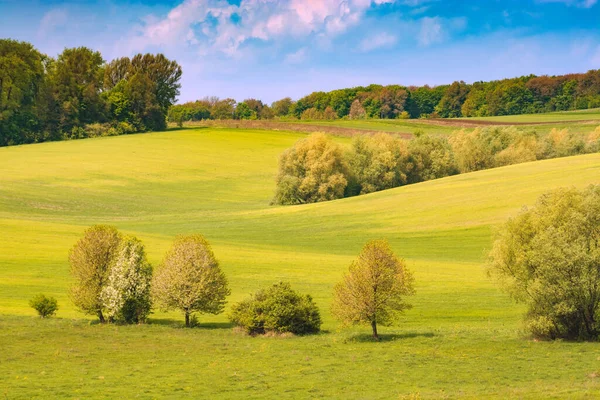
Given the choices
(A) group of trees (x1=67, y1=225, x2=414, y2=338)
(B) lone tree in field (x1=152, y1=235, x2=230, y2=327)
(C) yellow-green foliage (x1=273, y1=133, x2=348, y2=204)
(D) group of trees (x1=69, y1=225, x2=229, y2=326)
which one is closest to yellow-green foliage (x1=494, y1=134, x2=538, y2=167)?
(C) yellow-green foliage (x1=273, y1=133, x2=348, y2=204)

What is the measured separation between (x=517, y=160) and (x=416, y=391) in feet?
281

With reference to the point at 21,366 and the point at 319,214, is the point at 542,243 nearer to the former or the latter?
the point at 21,366

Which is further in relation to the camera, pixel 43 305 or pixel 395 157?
pixel 395 157

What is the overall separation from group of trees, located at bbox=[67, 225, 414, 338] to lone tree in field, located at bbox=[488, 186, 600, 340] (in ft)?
16.1

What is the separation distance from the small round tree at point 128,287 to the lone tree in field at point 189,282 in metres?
1.09

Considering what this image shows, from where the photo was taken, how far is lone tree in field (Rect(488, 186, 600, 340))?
111ft

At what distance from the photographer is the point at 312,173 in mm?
103312

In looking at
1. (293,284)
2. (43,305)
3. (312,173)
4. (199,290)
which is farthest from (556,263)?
(312,173)

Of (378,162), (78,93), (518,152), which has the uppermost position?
(78,93)

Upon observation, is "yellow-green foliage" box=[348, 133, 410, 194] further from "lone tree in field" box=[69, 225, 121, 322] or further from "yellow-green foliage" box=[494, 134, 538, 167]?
"lone tree in field" box=[69, 225, 121, 322]


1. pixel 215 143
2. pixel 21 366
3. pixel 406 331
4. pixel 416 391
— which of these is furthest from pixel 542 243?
pixel 215 143

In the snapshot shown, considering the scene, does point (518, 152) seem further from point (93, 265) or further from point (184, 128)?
point (184, 128)

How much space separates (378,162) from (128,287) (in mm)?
67141

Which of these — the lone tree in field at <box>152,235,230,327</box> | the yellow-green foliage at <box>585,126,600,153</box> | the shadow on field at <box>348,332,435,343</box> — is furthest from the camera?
the yellow-green foliage at <box>585,126,600,153</box>
